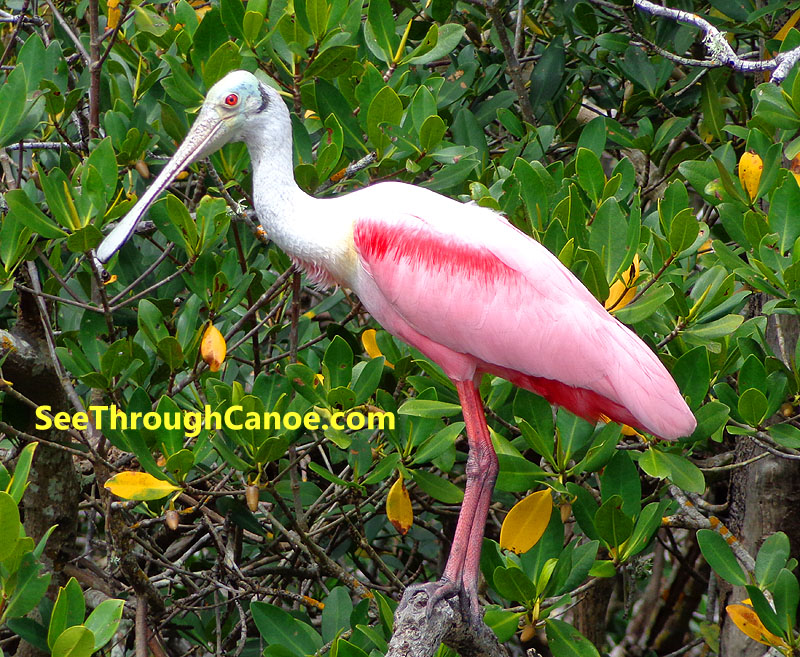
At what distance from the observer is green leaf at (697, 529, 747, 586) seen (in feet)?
12.1

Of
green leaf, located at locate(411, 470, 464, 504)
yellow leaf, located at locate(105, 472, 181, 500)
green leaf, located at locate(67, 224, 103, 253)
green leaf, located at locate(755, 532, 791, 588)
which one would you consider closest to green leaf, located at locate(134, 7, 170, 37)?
green leaf, located at locate(67, 224, 103, 253)

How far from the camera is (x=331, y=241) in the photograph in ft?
13.3

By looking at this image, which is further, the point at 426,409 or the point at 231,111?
the point at 231,111

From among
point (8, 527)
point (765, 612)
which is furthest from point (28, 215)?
point (765, 612)

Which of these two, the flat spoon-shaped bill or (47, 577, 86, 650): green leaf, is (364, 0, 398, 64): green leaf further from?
(47, 577, 86, 650): green leaf

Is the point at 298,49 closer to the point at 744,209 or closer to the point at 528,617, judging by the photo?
the point at 744,209

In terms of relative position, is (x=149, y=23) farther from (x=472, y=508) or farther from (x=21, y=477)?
(x=472, y=508)

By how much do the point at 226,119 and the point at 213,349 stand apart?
0.91 metres

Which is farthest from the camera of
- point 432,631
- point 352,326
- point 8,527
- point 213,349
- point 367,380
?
point 352,326

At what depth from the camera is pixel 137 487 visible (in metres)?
3.54

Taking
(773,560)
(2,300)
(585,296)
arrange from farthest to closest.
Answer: (2,300) → (585,296) → (773,560)

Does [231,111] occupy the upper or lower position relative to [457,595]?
upper

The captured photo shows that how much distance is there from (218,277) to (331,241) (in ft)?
1.47

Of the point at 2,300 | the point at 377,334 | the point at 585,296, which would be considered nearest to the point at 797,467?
the point at 585,296
